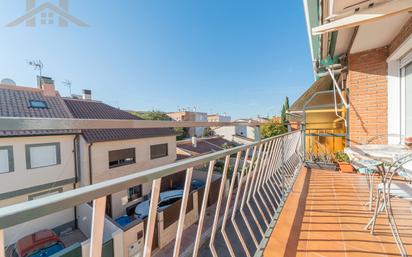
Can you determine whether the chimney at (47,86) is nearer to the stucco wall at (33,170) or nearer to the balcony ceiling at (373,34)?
the stucco wall at (33,170)

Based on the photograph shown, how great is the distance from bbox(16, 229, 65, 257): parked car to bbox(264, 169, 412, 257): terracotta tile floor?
6.17 metres

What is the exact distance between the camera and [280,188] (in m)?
2.64

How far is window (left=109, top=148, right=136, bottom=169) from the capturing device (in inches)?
315

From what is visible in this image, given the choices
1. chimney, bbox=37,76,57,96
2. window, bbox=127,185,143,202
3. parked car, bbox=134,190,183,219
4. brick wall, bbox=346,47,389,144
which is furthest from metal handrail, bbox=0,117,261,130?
chimney, bbox=37,76,57,96

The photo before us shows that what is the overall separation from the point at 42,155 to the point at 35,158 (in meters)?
0.20

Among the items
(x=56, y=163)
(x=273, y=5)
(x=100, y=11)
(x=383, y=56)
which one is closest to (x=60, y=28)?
(x=100, y=11)

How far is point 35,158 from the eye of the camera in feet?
20.7

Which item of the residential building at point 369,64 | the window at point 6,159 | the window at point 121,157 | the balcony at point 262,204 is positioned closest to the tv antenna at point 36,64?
the window at point 6,159

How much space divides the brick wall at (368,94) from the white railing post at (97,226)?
488 cm

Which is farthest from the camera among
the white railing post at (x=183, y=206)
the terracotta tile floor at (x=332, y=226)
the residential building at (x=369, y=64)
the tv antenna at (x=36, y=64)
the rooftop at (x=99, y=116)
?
the tv antenna at (x=36, y=64)

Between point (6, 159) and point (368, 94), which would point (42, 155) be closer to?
point (6, 159)

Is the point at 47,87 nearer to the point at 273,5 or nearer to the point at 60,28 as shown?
the point at 60,28

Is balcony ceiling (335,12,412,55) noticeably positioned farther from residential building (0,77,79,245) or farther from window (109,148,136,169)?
window (109,148,136,169)

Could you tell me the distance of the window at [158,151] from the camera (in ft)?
31.9
